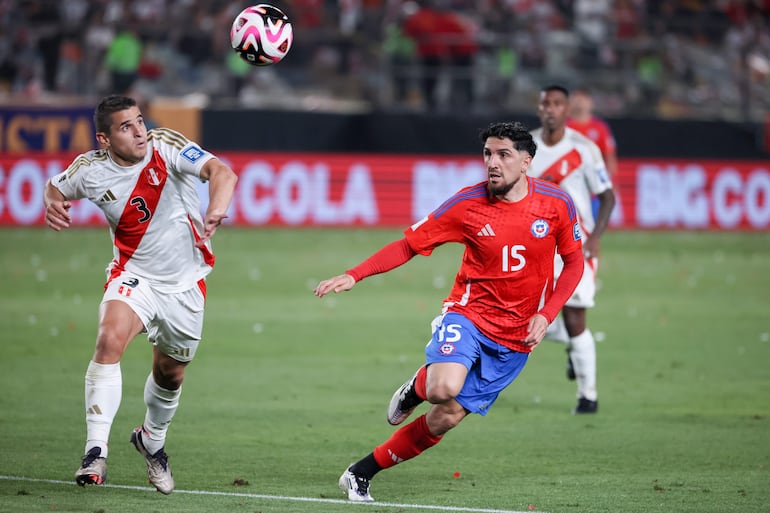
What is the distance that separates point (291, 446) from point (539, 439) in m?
1.83

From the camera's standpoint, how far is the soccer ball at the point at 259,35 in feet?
29.3

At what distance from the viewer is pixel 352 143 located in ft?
81.0

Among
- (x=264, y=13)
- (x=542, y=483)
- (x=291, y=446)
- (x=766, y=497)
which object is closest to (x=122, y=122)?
(x=264, y=13)

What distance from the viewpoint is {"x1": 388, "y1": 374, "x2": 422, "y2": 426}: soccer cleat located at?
7438 millimetres

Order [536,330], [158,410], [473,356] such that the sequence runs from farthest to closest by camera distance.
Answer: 1. [158,410]
2. [473,356]
3. [536,330]

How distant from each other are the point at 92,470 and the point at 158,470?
79 cm

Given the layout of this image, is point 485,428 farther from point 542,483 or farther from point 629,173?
point 629,173

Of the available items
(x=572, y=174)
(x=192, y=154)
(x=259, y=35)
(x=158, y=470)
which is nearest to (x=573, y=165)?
Result: (x=572, y=174)

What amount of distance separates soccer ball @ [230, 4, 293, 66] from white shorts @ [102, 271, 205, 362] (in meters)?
2.15

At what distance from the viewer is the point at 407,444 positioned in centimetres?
725

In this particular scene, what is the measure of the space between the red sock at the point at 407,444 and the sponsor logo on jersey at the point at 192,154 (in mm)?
2000

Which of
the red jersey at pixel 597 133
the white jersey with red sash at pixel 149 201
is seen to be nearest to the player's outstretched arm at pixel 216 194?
the white jersey with red sash at pixel 149 201

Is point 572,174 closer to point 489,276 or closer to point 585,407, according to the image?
point 585,407

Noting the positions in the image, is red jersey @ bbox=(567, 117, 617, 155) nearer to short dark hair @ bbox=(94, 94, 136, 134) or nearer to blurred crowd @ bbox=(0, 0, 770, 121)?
short dark hair @ bbox=(94, 94, 136, 134)
